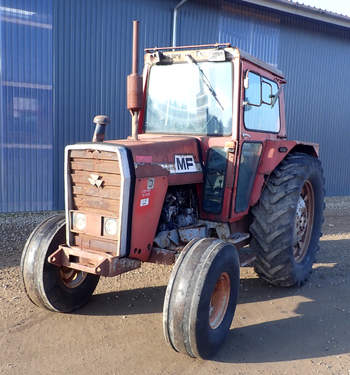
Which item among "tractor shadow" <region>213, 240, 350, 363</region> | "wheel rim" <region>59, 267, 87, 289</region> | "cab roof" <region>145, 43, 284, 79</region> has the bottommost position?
"tractor shadow" <region>213, 240, 350, 363</region>

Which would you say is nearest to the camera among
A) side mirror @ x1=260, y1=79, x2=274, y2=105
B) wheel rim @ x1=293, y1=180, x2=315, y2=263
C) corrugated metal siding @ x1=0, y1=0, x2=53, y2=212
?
side mirror @ x1=260, y1=79, x2=274, y2=105

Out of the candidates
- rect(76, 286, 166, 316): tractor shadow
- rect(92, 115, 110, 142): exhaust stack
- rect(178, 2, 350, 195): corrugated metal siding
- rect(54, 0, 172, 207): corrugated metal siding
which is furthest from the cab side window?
rect(178, 2, 350, 195): corrugated metal siding

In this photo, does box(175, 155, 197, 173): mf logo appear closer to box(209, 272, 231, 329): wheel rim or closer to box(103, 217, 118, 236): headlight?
box(103, 217, 118, 236): headlight

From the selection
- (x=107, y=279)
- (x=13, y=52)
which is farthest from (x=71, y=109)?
(x=107, y=279)

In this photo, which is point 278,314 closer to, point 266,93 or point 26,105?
point 266,93

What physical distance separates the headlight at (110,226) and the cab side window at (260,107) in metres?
1.69

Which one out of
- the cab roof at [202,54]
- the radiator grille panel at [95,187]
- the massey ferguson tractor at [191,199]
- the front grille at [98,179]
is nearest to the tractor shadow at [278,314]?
the massey ferguson tractor at [191,199]

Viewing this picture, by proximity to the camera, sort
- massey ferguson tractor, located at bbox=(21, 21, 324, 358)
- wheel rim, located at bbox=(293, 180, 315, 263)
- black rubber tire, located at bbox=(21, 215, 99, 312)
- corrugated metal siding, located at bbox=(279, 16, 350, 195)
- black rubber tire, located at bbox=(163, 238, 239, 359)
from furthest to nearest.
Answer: corrugated metal siding, located at bbox=(279, 16, 350, 195) → wheel rim, located at bbox=(293, 180, 315, 263) → black rubber tire, located at bbox=(21, 215, 99, 312) → massey ferguson tractor, located at bbox=(21, 21, 324, 358) → black rubber tire, located at bbox=(163, 238, 239, 359)

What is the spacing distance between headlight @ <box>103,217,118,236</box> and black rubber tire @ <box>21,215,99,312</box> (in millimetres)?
614

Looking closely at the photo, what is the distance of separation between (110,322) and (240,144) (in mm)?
2040

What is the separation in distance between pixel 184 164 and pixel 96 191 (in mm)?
870

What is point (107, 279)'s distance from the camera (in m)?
4.61

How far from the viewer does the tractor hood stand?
10.6 ft

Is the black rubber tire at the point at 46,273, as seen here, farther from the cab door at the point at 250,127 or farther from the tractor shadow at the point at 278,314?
the cab door at the point at 250,127
